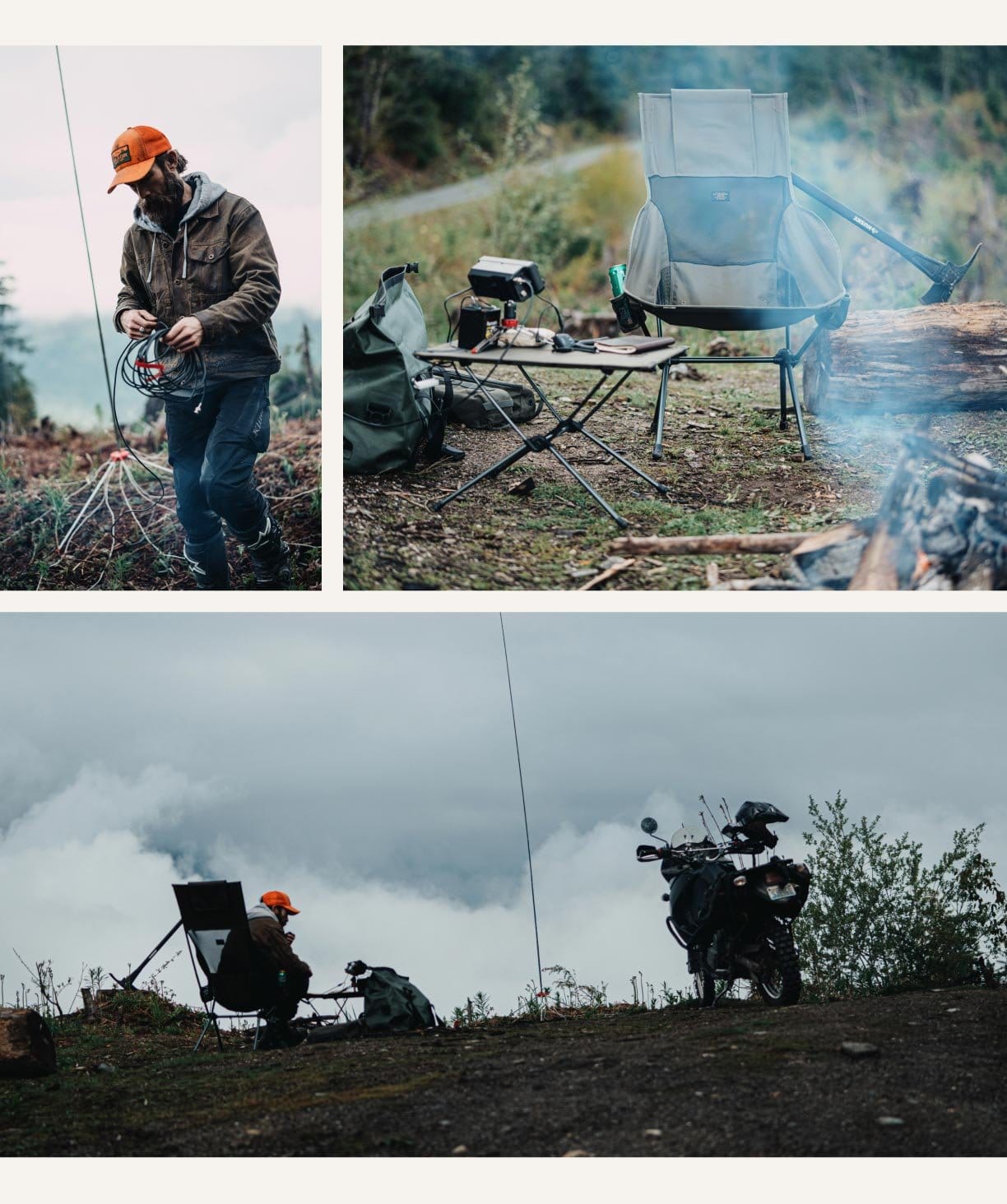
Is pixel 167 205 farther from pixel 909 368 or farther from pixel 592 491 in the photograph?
pixel 909 368

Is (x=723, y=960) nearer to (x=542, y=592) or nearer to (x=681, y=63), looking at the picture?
(x=542, y=592)

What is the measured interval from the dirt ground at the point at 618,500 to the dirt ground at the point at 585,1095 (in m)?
1.68

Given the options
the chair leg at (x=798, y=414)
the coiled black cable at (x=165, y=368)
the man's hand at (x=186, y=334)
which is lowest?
the chair leg at (x=798, y=414)

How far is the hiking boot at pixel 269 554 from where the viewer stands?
17.6ft

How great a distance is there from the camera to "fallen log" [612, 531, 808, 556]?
17.4 ft

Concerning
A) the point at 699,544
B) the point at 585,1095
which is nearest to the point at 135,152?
the point at 699,544

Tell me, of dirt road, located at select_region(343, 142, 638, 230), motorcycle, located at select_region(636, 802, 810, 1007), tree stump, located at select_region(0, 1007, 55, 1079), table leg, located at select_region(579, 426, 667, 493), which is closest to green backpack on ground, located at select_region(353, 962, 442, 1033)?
motorcycle, located at select_region(636, 802, 810, 1007)

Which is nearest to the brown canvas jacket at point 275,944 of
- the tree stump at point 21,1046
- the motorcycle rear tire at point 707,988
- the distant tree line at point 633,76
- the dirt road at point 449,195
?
the tree stump at point 21,1046

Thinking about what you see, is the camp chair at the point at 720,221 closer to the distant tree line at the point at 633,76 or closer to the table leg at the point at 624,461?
the distant tree line at the point at 633,76

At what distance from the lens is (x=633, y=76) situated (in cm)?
577

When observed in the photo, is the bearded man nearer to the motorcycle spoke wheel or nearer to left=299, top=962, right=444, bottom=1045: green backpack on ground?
left=299, top=962, right=444, bottom=1045: green backpack on ground

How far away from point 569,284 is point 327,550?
7.98ft

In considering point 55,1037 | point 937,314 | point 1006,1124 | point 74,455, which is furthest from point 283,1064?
point 937,314

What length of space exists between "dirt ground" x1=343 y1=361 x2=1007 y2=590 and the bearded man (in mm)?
545
